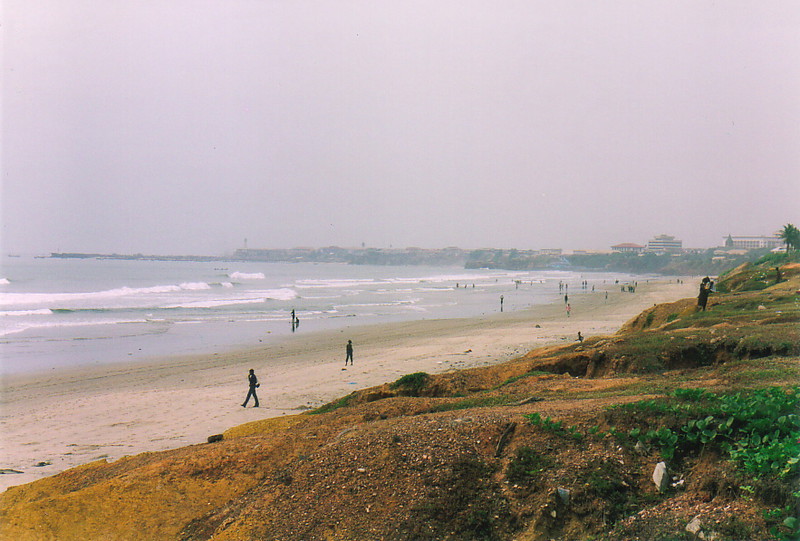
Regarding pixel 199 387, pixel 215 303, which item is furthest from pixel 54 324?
pixel 199 387

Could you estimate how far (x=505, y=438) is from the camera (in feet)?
22.5

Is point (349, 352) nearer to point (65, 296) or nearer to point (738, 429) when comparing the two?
point (738, 429)

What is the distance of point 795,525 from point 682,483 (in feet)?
3.70

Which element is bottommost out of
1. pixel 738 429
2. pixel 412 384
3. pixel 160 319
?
pixel 160 319

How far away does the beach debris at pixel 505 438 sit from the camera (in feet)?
21.9

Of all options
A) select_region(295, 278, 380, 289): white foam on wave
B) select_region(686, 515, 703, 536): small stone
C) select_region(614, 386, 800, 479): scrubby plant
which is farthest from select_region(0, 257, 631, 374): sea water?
select_region(686, 515, 703, 536): small stone

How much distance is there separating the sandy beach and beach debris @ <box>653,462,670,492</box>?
420 inches

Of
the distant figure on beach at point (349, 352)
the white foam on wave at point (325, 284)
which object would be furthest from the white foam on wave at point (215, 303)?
the distant figure on beach at point (349, 352)

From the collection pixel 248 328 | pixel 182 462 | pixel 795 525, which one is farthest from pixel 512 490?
pixel 248 328

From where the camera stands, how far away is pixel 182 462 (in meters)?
8.12

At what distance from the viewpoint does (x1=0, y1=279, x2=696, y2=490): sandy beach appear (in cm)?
1358

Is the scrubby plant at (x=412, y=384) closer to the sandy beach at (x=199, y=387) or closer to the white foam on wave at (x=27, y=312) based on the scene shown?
the sandy beach at (x=199, y=387)

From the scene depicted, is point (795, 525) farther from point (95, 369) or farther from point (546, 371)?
point (95, 369)

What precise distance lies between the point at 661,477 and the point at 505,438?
180 cm
